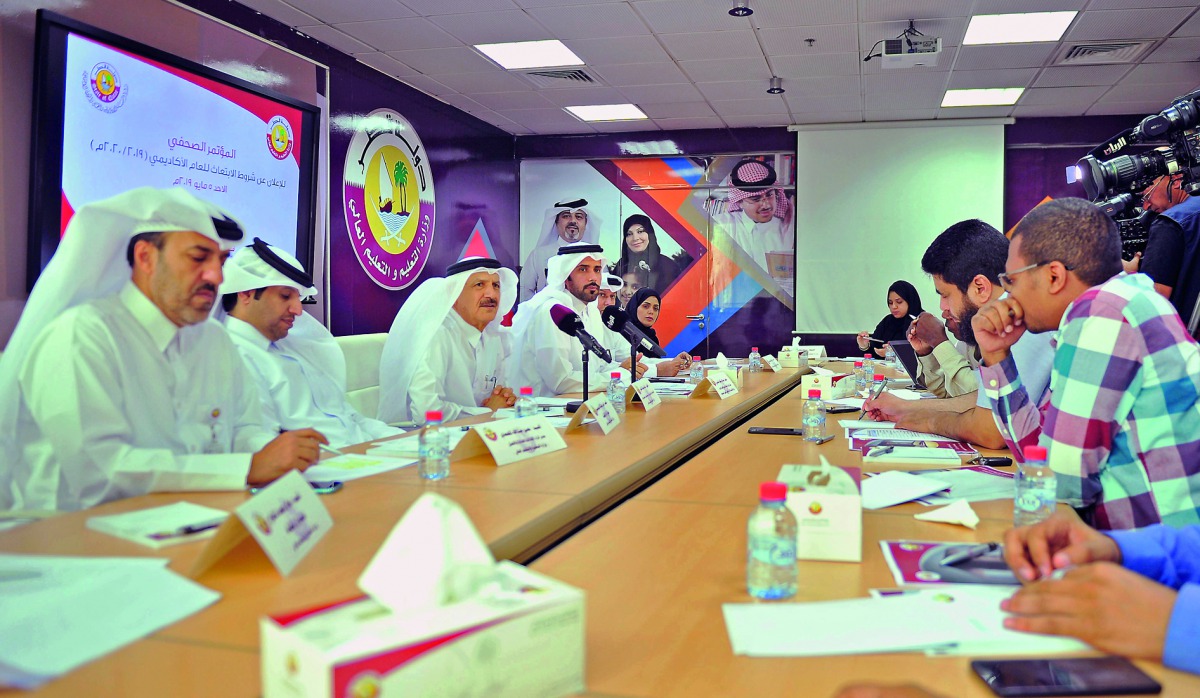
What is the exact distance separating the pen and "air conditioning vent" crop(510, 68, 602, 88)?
5.28 meters

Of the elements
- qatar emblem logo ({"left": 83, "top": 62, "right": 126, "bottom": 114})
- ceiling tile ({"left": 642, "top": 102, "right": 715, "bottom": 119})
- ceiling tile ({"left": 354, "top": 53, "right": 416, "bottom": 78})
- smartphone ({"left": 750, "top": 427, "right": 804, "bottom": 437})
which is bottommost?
smartphone ({"left": 750, "top": 427, "right": 804, "bottom": 437})

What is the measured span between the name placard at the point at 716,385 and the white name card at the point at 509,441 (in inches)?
57.7

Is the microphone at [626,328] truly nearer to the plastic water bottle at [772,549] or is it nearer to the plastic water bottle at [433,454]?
the plastic water bottle at [433,454]

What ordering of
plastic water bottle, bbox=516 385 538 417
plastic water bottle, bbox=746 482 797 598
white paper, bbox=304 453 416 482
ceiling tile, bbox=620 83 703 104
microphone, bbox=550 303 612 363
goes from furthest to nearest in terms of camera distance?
ceiling tile, bbox=620 83 703 104 < microphone, bbox=550 303 612 363 < plastic water bottle, bbox=516 385 538 417 < white paper, bbox=304 453 416 482 < plastic water bottle, bbox=746 482 797 598

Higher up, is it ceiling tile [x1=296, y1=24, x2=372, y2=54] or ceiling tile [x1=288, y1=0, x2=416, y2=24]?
ceiling tile [x1=296, y1=24, x2=372, y2=54]

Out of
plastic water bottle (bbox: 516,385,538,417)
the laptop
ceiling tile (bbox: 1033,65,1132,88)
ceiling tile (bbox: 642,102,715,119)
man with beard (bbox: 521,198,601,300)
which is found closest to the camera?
plastic water bottle (bbox: 516,385,538,417)

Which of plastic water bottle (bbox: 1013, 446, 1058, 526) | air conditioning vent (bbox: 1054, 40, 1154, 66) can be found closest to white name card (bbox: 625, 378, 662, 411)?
plastic water bottle (bbox: 1013, 446, 1058, 526)

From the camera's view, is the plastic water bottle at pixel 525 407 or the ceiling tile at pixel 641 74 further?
the ceiling tile at pixel 641 74

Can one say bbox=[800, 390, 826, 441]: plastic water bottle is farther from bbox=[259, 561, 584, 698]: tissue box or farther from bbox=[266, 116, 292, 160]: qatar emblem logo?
bbox=[266, 116, 292, 160]: qatar emblem logo

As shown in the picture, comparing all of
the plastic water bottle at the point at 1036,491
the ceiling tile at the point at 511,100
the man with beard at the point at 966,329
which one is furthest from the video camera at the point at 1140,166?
the ceiling tile at the point at 511,100

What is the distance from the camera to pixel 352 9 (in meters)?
4.83

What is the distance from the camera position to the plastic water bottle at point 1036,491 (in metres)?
1.52

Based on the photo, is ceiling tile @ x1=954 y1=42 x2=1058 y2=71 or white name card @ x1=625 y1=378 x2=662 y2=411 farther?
ceiling tile @ x1=954 y1=42 x2=1058 y2=71

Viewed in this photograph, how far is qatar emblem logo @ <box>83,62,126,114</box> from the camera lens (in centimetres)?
381
